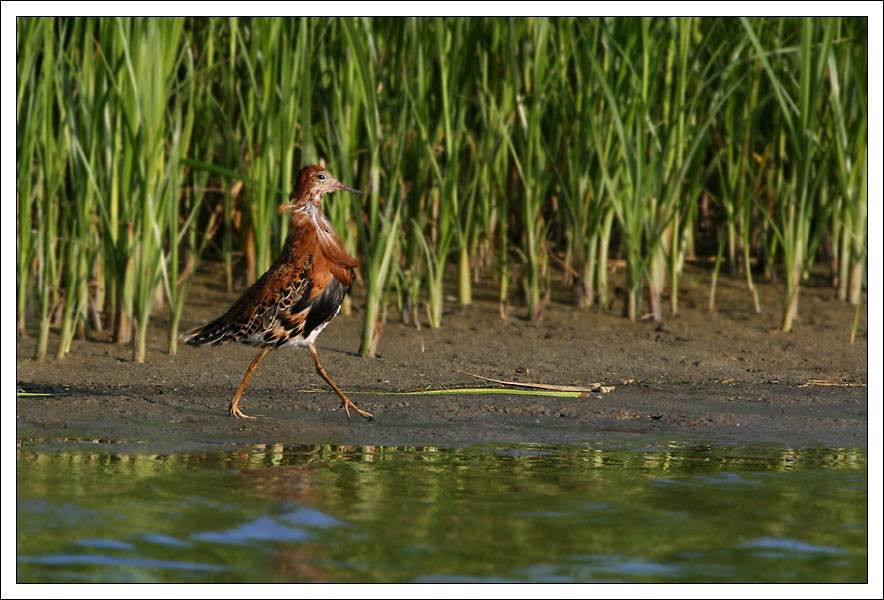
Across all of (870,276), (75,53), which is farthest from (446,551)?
(75,53)

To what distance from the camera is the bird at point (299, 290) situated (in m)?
5.19

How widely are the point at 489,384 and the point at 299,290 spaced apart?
1351 mm

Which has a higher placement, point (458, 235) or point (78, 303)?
point (458, 235)

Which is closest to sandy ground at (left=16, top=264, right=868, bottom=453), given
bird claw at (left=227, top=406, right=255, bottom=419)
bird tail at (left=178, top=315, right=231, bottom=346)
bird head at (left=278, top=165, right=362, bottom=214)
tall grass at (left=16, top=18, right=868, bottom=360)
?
bird claw at (left=227, top=406, right=255, bottom=419)

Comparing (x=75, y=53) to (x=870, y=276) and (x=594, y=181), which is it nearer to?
(x=594, y=181)

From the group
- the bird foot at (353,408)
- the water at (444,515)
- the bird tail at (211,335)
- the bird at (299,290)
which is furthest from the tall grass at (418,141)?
the water at (444,515)

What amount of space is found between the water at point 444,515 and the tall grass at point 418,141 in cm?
187

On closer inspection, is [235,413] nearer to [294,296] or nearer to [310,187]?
[294,296]

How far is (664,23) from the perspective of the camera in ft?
22.7

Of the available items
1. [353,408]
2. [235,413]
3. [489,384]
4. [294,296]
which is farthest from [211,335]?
[489,384]

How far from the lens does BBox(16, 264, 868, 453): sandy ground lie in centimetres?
516

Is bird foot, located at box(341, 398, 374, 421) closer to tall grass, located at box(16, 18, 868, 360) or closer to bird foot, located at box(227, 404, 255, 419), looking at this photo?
bird foot, located at box(227, 404, 255, 419)

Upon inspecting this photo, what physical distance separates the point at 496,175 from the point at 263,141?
1.36m

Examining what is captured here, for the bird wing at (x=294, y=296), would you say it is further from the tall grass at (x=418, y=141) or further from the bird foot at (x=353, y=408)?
the tall grass at (x=418, y=141)
